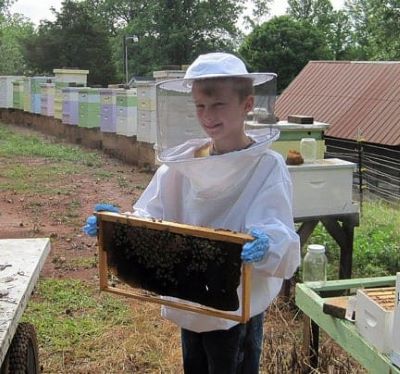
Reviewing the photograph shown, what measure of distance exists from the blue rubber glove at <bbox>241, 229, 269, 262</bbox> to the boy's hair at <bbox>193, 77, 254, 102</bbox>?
392mm

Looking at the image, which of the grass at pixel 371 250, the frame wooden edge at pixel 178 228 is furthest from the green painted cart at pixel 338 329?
the grass at pixel 371 250

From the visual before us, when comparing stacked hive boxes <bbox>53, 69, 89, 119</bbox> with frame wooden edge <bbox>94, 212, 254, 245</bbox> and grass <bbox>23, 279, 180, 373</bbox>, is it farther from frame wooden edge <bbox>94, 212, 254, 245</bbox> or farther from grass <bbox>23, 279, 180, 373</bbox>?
frame wooden edge <bbox>94, 212, 254, 245</bbox>

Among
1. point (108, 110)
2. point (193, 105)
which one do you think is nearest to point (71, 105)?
point (108, 110)

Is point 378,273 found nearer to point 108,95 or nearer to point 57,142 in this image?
point 108,95

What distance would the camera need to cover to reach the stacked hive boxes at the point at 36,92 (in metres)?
15.1

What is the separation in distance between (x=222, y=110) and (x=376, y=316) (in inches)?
29.1

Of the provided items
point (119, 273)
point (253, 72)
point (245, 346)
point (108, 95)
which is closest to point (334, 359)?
point (245, 346)

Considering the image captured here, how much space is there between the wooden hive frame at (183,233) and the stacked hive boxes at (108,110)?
9249 mm

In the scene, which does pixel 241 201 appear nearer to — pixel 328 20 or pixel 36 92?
pixel 36 92

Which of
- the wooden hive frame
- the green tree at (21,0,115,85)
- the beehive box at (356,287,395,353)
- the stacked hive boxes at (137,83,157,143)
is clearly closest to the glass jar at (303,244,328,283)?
the beehive box at (356,287,395,353)

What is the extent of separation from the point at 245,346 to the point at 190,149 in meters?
0.59

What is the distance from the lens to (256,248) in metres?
1.35

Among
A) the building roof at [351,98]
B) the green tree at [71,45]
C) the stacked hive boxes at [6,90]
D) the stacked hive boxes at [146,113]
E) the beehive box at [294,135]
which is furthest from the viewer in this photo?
the green tree at [71,45]

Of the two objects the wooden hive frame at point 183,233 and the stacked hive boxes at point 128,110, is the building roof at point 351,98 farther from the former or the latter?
the wooden hive frame at point 183,233
